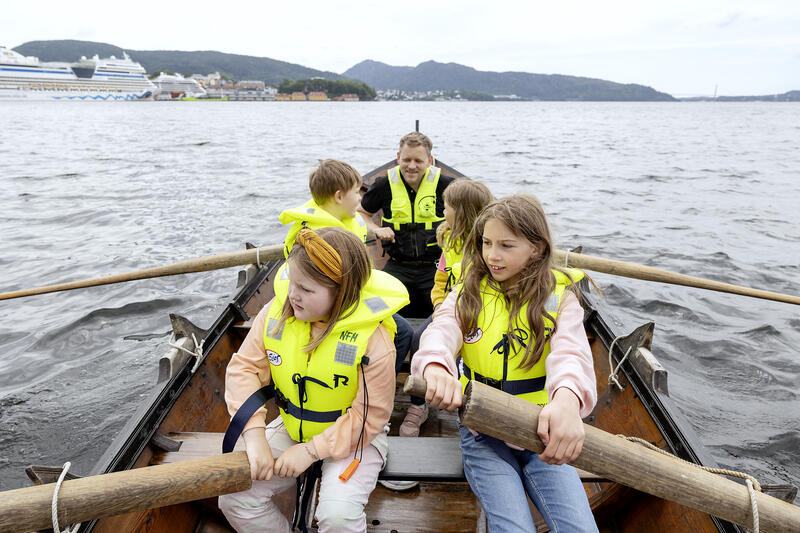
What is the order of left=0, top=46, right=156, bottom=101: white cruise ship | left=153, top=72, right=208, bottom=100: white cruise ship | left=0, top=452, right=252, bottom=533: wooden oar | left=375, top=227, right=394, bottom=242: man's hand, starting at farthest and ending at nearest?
left=153, top=72, right=208, bottom=100: white cruise ship < left=0, top=46, right=156, bottom=101: white cruise ship < left=375, top=227, right=394, bottom=242: man's hand < left=0, top=452, right=252, bottom=533: wooden oar


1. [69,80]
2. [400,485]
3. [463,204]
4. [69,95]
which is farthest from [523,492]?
[69,95]

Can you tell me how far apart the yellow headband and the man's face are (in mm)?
2424

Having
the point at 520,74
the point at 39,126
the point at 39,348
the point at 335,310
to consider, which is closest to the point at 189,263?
the point at 335,310

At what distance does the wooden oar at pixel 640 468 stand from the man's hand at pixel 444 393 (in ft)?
0.13

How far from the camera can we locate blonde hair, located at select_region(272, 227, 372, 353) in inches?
75.0

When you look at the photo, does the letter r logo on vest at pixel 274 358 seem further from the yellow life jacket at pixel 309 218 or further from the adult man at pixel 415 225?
the adult man at pixel 415 225

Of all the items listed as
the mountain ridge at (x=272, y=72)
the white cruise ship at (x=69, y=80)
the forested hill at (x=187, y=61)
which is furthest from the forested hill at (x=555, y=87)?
the white cruise ship at (x=69, y=80)

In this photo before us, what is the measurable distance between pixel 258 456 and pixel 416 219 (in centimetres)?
286

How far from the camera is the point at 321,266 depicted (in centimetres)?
188

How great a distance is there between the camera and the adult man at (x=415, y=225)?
4.24 meters

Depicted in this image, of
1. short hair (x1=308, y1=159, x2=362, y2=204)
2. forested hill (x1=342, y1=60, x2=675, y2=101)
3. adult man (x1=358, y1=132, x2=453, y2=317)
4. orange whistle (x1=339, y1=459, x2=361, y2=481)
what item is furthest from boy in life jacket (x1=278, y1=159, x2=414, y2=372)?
forested hill (x1=342, y1=60, x2=675, y2=101)

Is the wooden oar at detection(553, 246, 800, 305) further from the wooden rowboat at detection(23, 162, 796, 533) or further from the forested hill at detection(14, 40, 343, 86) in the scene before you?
the forested hill at detection(14, 40, 343, 86)

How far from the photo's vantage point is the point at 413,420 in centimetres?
306

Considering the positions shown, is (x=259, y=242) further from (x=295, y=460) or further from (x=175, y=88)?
(x=175, y=88)
